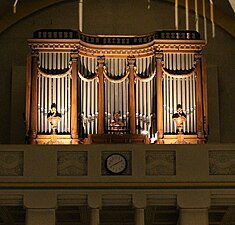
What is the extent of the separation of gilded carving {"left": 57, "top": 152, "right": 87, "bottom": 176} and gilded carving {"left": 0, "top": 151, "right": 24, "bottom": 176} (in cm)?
93

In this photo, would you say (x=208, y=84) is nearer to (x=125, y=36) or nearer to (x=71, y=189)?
(x=125, y=36)

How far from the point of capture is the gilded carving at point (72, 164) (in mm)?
22859

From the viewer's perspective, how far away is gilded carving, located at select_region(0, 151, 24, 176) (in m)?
22.8

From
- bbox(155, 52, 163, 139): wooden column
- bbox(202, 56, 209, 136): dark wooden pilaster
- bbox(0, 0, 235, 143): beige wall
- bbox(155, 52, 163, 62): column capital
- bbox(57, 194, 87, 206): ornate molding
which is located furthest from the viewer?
bbox(0, 0, 235, 143): beige wall

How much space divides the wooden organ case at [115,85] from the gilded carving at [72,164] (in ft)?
10.8

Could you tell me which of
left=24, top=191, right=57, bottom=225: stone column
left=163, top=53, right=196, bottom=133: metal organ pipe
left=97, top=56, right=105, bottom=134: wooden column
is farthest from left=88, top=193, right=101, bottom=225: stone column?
left=163, top=53, right=196, bottom=133: metal organ pipe

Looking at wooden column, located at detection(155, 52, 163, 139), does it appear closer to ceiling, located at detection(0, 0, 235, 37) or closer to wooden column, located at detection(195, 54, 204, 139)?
wooden column, located at detection(195, 54, 204, 139)

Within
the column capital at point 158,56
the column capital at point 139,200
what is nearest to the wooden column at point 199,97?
the column capital at point 158,56

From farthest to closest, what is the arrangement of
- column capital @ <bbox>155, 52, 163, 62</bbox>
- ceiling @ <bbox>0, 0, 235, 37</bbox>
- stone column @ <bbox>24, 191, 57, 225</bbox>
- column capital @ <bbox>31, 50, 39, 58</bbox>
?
ceiling @ <bbox>0, 0, 235, 37</bbox>, column capital @ <bbox>155, 52, 163, 62</bbox>, column capital @ <bbox>31, 50, 39, 58</bbox>, stone column @ <bbox>24, 191, 57, 225</bbox>

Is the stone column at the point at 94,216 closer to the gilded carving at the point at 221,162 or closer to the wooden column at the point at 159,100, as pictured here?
the gilded carving at the point at 221,162

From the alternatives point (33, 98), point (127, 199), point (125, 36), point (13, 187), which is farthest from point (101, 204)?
point (125, 36)

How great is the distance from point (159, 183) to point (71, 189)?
2.14 m

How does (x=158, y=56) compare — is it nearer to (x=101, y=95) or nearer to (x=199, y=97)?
(x=199, y=97)

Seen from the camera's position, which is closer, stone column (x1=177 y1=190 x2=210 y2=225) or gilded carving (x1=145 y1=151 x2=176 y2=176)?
stone column (x1=177 y1=190 x2=210 y2=225)
